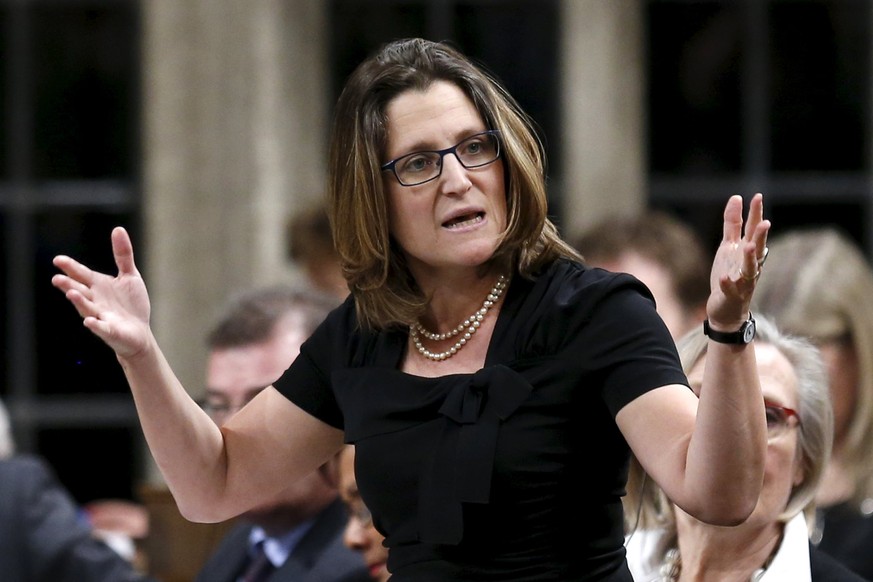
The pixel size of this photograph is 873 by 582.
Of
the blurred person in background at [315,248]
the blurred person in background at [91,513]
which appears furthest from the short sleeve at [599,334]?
the blurred person in background at [315,248]

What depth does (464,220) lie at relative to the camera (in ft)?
7.49

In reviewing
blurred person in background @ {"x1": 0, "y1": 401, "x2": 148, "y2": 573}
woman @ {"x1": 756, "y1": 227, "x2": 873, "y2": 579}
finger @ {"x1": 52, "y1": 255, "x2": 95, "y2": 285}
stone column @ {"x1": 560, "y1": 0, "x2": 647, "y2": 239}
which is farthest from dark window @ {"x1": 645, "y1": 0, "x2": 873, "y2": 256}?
finger @ {"x1": 52, "y1": 255, "x2": 95, "y2": 285}

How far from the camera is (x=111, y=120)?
23.7 feet

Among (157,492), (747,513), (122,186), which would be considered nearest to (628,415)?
(747,513)

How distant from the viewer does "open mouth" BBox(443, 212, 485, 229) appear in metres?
2.27

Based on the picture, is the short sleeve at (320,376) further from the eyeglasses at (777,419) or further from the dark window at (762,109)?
the dark window at (762,109)

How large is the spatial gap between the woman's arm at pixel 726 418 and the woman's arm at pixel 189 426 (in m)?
0.65

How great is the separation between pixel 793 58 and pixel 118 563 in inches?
161

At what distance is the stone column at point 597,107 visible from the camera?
6.79 meters

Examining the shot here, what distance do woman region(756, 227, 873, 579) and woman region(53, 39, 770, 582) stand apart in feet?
5.23

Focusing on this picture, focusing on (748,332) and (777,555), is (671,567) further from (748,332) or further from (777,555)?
(748,332)

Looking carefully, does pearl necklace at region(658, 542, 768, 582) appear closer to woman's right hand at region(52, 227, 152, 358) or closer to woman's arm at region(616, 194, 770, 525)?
woman's arm at region(616, 194, 770, 525)

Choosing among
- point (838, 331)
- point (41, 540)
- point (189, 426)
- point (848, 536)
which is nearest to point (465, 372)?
point (189, 426)

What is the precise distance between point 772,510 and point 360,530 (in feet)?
2.97
